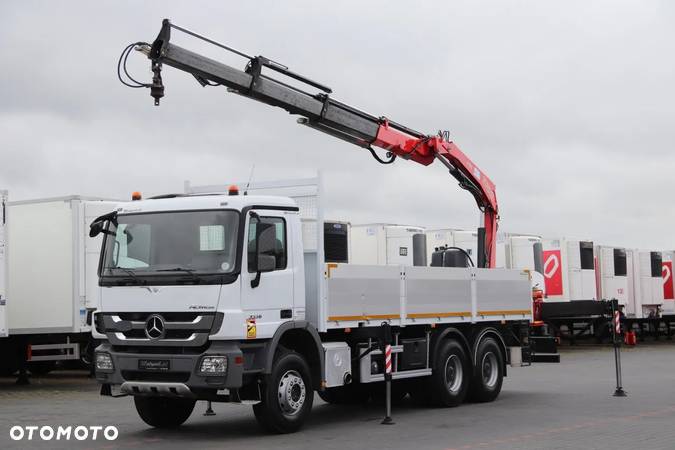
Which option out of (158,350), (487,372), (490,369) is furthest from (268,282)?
(490,369)

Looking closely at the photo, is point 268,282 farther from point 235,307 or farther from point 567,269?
point 567,269

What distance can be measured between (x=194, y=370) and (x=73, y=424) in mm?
3069

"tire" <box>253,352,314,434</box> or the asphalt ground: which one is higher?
"tire" <box>253,352,314,434</box>

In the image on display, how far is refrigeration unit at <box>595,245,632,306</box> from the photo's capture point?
3553 centimetres

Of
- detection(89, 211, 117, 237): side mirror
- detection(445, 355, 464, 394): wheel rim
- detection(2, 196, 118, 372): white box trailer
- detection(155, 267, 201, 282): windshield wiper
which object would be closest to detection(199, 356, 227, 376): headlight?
detection(155, 267, 201, 282): windshield wiper

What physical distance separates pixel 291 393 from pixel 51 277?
9711mm

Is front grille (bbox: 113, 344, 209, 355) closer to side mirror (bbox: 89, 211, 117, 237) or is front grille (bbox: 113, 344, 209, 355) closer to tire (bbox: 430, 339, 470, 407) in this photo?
side mirror (bbox: 89, 211, 117, 237)

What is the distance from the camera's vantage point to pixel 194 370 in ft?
38.2

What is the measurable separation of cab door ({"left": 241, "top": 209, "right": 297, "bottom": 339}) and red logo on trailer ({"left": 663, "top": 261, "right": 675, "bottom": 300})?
3095cm

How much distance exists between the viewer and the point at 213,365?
11.6 metres

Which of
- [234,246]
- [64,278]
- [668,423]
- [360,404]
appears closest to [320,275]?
[234,246]

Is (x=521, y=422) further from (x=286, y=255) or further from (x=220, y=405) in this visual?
(x=220, y=405)

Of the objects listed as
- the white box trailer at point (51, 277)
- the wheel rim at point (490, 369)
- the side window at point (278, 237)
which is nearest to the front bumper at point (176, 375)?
the side window at point (278, 237)

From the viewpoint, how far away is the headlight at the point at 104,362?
12.3 meters
